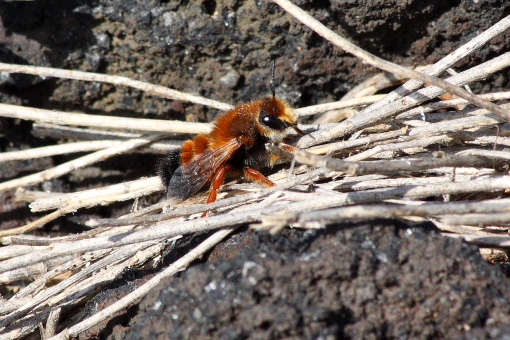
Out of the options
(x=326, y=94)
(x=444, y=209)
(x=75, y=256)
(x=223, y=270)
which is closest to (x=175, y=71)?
(x=326, y=94)

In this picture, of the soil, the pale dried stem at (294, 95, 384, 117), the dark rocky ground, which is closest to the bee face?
the pale dried stem at (294, 95, 384, 117)

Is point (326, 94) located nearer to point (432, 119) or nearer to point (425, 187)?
point (432, 119)

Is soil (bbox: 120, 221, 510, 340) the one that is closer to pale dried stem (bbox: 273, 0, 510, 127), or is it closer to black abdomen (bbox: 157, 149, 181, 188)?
pale dried stem (bbox: 273, 0, 510, 127)

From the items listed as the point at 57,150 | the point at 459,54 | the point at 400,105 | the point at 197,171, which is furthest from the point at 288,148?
the point at 57,150

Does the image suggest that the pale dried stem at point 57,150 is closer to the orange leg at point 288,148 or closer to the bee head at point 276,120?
the bee head at point 276,120

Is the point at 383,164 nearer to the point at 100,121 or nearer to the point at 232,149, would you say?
the point at 232,149
